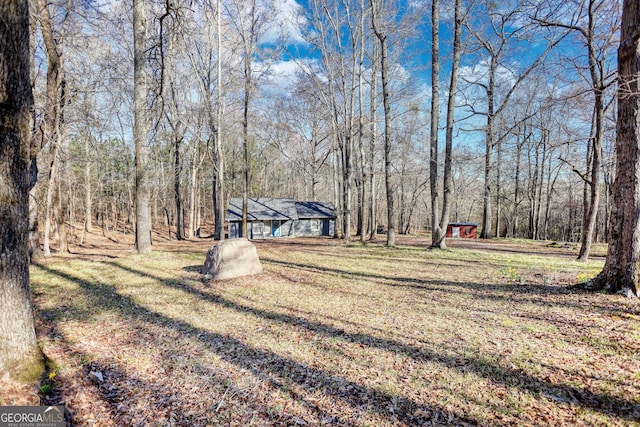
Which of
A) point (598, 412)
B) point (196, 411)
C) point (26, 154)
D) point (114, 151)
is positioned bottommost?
point (196, 411)

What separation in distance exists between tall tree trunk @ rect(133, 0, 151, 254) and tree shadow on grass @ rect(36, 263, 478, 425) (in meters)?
4.63

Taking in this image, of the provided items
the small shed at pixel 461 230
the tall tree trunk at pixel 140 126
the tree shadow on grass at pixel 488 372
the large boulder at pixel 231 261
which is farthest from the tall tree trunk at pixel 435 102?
the small shed at pixel 461 230

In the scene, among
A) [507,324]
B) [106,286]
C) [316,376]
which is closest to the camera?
[316,376]

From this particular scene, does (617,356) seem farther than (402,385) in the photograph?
Yes

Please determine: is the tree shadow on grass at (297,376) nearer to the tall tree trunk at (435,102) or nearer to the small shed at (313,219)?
the tall tree trunk at (435,102)

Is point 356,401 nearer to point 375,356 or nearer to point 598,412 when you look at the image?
point 375,356

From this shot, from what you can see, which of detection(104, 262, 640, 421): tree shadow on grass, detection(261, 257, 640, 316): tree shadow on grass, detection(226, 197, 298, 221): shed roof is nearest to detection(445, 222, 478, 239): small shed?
detection(226, 197, 298, 221): shed roof

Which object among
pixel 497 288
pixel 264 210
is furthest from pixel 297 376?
pixel 264 210

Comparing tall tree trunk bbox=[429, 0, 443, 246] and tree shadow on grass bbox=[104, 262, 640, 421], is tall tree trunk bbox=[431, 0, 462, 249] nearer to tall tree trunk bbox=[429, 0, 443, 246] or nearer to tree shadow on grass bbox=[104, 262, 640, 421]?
tall tree trunk bbox=[429, 0, 443, 246]

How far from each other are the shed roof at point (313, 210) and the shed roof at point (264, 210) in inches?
24.2

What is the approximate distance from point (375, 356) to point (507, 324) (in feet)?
7.29

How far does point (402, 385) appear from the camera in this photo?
2904 mm

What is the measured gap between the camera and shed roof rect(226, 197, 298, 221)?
21.6 metres

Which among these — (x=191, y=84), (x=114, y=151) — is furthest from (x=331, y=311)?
(x=114, y=151)
